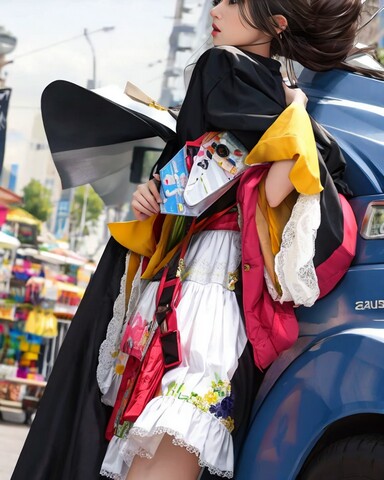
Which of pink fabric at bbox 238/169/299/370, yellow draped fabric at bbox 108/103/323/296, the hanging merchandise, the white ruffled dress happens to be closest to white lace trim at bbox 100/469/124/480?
the white ruffled dress

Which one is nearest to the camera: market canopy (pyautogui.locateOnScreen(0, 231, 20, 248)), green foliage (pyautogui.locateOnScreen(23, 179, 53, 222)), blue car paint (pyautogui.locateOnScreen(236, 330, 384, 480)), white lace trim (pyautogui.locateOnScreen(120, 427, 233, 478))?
blue car paint (pyautogui.locateOnScreen(236, 330, 384, 480))

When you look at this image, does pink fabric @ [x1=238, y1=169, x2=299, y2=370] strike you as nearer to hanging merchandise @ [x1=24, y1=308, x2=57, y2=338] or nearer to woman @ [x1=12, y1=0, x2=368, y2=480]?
woman @ [x1=12, y1=0, x2=368, y2=480]

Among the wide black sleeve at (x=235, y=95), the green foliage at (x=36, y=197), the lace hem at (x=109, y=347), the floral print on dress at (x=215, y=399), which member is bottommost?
the floral print on dress at (x=215, y=399)

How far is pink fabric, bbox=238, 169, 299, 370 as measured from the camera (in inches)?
89.8

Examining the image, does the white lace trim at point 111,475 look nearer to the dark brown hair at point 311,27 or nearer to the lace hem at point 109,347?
the lace hem at point 109,347

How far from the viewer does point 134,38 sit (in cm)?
1013

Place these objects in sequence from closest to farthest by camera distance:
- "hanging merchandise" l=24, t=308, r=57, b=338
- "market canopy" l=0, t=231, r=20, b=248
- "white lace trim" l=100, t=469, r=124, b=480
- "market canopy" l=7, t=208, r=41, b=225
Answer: "white lace trim" l=100, t=469, r=124, b=480, "hanging merchandise" l=24, t=308, r=57, b=338, "market canopy" l=0, t=231, r=20, b=248, "market canopy" l=7, t=208, r=41, b=225

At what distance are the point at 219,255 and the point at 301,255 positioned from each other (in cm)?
35

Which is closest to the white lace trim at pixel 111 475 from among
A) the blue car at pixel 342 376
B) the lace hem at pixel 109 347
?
the lace hem at pixel 109 347

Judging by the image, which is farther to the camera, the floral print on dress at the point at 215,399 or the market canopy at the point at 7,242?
the market canopy at the point at 7,242

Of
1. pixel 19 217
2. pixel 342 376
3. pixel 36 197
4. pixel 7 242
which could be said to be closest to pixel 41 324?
pixel 7 242

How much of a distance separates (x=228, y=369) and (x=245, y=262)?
293 mm

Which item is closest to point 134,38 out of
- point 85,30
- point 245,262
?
point 85,30

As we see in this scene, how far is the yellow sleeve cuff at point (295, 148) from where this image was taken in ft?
7.09
